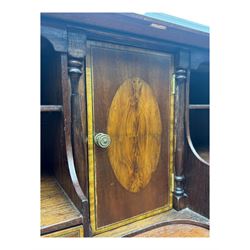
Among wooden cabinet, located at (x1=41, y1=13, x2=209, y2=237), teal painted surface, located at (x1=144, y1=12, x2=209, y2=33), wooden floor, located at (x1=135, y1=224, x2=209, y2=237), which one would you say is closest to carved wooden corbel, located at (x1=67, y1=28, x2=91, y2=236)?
wooden cabinet, located at (x1=41, y1=13, x2=209, y2=237)

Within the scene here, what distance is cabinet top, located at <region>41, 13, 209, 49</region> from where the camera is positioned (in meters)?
0.64

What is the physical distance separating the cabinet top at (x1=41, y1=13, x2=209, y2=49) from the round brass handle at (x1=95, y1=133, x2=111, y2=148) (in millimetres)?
378

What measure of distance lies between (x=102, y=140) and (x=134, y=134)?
0.16 meters

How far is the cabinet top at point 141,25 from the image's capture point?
642mm

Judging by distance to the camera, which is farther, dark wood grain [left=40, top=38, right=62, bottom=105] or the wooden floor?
the wooden floor

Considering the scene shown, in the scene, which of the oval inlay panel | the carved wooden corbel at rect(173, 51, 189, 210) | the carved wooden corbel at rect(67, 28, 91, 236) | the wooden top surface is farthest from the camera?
the carved wooden corbel at rect(173, 51, 189, 210)

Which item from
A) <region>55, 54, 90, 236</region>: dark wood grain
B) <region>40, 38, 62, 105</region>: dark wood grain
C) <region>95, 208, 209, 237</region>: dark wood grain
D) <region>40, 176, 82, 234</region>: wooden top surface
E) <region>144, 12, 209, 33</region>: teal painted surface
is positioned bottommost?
<region>95, 208, 209, 237</region>: dark wood grain

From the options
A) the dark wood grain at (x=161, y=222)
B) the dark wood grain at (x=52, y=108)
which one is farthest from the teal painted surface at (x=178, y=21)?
the dark wood grain at (x=161, y=222)

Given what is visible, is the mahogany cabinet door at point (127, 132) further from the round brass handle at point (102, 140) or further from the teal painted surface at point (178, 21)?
the teal painted surface at point (178, 21)

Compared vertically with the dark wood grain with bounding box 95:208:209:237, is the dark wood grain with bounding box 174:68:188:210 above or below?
above

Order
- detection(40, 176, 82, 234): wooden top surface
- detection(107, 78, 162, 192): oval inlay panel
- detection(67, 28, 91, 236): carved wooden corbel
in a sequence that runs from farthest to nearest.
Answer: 1. detection(107, 78, 162, 192): oval inlay panel
2. detection(67, 28, 91, 236): carved wooden corbel
3. detection(40, 176, 82, 234): wooden top surface

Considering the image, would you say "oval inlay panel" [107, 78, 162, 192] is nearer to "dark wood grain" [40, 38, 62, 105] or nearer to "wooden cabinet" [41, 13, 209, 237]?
"wooden cabinet" [41, 13, 209, 237]

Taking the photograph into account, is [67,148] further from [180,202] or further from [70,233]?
[180,202]
